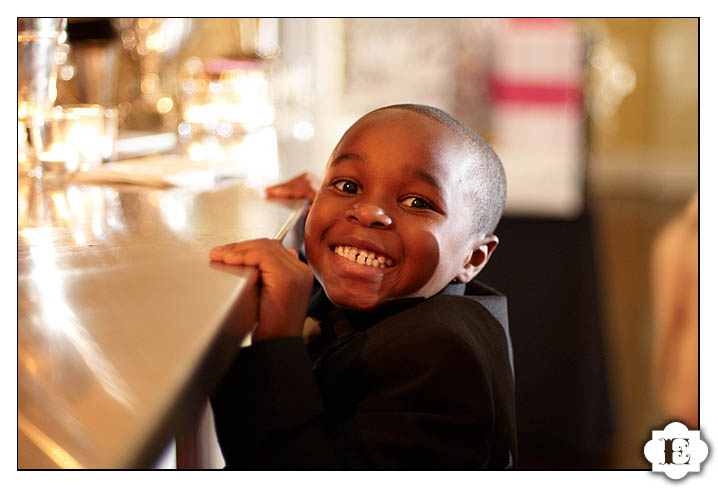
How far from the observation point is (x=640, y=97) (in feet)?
19.6

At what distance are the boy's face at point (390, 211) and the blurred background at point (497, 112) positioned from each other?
455 millimetres

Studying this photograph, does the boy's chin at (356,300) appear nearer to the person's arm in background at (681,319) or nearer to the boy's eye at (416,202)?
the boy's eye at (416,202)

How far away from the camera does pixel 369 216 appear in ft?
2.45

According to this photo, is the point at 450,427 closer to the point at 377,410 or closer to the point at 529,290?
the point at 377,410

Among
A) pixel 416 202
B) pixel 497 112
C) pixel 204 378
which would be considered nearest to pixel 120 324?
pixel 204 378

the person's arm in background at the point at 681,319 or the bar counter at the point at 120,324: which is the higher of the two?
the bar counter at the point at 120,324

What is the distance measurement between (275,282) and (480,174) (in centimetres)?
30

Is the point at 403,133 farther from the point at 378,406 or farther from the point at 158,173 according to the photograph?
the point at 158,173

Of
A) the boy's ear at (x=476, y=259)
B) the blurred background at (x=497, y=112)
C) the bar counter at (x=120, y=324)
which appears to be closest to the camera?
the bar counter at (x=120, y=324)

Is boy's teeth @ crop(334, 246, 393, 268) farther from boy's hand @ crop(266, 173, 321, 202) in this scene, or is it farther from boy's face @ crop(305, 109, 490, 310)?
boy's hand @ crop(266, 173, 321, 202)

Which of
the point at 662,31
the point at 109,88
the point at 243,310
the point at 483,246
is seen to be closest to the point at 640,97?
the point at 662,31

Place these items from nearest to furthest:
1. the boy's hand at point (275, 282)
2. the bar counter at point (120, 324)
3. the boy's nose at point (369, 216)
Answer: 1. the bar counter at point (120, 324)
2. the boy's hand at point (275, 282)
3. the boy's nose at point (369, 216)

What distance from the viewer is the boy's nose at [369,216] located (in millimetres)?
745

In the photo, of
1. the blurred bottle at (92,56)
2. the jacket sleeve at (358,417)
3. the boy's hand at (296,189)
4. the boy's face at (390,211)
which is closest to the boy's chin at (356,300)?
the boy's face at (390,211)
